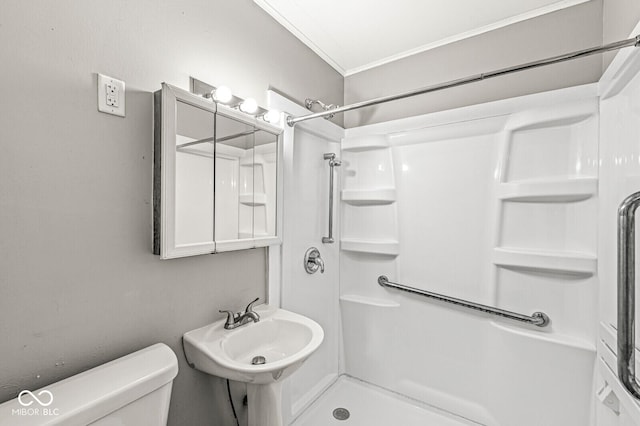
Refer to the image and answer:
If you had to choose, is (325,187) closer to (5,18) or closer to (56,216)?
(56,216)

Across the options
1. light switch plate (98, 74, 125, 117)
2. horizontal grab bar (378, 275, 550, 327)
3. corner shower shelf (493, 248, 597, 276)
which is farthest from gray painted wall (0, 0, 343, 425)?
corner shower shelf (493, 248, 597, 276)

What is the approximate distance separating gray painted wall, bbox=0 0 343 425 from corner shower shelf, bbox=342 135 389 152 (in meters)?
1.11

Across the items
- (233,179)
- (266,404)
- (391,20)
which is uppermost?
(391,20)

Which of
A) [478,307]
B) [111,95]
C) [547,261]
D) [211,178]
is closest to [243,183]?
[211,178]

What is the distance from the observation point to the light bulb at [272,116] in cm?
147

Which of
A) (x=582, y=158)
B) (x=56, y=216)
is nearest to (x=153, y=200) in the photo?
(x=56, y=216)

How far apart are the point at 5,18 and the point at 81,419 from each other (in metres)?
1.07

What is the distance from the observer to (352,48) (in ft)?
6.48

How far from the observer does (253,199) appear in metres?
1.43

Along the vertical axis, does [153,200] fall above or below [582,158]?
below

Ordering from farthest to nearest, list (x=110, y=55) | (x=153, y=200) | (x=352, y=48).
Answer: (x=352, y=48) → (x=153, y=200) → (x=110, y=55)

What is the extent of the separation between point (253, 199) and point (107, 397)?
0.90 m

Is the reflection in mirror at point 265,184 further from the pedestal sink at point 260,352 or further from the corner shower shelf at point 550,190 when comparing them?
the corner shower shelf at point 550,190

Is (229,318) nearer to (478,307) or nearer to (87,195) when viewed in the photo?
(87,195)
